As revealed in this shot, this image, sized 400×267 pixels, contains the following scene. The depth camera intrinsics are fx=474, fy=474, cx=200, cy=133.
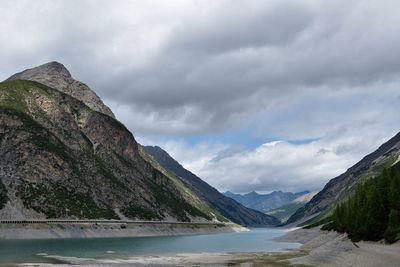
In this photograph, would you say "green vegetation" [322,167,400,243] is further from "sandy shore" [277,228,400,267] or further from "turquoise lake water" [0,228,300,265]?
"turquoise lake water" [0,228,300,265]

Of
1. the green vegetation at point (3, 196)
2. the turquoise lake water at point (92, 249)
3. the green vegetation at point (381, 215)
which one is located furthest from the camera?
the green vegetation at point (3, 196)

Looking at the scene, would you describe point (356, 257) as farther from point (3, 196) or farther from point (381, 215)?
point (3, 196)

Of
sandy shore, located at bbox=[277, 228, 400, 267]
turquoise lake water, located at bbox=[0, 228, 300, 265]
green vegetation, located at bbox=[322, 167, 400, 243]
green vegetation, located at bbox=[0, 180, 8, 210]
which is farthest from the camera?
green vegetation, located at bbox=[0, 180, 8, 210]

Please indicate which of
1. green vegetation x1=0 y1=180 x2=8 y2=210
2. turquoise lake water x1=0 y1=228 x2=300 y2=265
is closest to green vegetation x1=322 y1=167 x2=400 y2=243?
turquoise lake water x1=0 y1=228 x2=300 y2=265

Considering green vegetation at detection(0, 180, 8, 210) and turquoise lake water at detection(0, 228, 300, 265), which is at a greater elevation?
green vegetation at detection(0, 180, 8, 210)

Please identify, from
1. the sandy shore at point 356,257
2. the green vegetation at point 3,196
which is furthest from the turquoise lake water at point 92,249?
the green vegetation at point 3,196

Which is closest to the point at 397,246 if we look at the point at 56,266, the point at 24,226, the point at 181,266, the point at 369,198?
the point at 369,198

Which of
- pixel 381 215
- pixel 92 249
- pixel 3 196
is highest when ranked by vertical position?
pixel 3 196

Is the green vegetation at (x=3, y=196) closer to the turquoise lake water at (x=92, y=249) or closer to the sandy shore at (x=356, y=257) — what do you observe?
the turquoise lake water at (x=92, y=249)

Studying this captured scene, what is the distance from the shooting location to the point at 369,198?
329 ft

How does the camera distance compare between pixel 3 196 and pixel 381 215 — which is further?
pixel 3 196

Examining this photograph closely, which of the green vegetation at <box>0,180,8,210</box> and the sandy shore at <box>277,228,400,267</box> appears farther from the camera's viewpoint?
the green vegetation at <box>0,180,8,210</box>

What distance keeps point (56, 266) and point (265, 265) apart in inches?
1229

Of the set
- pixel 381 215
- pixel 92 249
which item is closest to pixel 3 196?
pixel 92 249
